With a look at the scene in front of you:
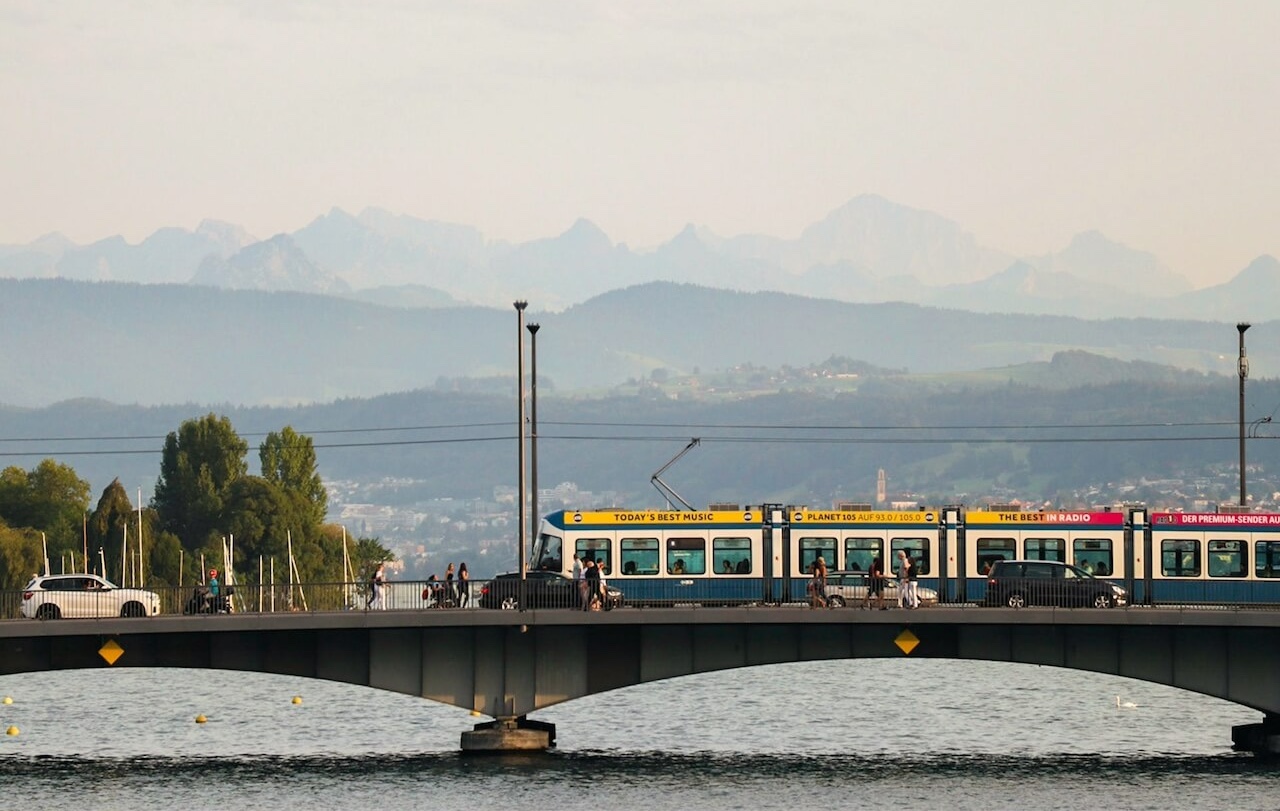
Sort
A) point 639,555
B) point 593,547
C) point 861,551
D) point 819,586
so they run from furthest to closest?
point 593,547
point 639,555
point 861,551
point 819,586

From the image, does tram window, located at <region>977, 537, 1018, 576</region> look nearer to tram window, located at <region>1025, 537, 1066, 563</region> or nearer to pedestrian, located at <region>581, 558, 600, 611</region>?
tram window, located at <region>1025, 537, 1066, 563</region>

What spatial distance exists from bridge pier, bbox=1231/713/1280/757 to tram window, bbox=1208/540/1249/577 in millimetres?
5598

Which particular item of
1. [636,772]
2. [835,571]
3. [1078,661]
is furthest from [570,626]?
[1078,661]

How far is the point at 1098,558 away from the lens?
86.6 meters

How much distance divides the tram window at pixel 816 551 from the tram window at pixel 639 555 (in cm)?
557

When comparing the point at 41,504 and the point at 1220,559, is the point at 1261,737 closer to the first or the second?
the point at 1220,559

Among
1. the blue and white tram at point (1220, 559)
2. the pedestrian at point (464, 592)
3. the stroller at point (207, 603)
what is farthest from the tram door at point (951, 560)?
A: the stroller at point (207, 603)

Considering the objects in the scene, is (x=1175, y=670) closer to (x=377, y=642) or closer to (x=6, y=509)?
(x=377, y=642)

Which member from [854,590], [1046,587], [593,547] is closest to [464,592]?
[593,547]

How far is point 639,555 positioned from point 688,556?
6.31ft

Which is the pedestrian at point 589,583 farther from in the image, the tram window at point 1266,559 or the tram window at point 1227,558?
the tram window at point 1266,559

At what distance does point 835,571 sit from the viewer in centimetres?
8681

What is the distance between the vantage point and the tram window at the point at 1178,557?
282 feet

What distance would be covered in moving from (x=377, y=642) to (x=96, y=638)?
32.1ft
